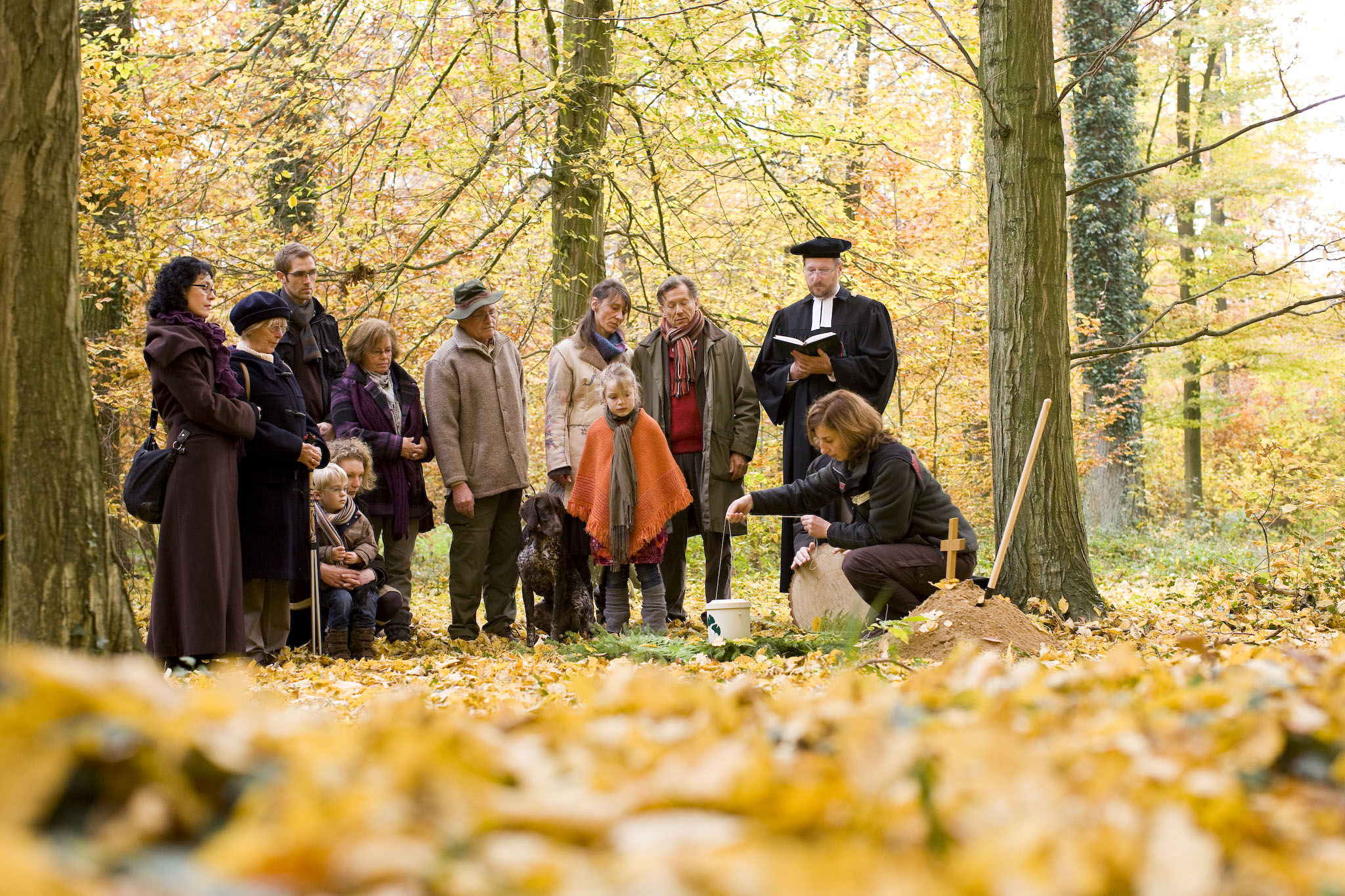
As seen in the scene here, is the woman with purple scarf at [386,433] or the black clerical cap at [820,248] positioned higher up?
the black clerical cap at [820,248]

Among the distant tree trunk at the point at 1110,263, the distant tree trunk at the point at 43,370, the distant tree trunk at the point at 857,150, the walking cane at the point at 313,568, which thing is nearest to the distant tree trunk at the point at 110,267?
the walking cane at the point at 313,568

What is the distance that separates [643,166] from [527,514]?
4580mm

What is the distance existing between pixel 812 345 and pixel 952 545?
1624 mm

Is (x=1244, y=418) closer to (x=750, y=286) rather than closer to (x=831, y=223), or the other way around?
(x=750, y=286)

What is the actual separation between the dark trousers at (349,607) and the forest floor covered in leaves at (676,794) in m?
4.59

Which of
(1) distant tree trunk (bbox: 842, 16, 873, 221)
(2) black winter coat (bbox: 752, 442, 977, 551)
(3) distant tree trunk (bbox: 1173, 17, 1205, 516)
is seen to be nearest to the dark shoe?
(2) black winter coat (bbox: 752, 442, 977, 551)

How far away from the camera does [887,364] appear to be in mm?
6977

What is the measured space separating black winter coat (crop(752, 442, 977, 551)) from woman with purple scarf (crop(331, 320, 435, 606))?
2.17 m

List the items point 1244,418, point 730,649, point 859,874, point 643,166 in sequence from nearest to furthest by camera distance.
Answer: point 859,874
point 730,649
point 643,166
point 1244,418

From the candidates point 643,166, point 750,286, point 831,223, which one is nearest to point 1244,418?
point 750,286

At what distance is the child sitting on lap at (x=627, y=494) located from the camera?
6621mm

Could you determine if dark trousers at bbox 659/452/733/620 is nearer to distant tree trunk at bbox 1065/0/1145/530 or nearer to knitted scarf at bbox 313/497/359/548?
knitted scarf at bbox 313/497/359/548

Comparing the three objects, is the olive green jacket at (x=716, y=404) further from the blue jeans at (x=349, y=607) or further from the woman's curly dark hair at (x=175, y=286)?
the woman's curly dark hair at (x=175, y=286)

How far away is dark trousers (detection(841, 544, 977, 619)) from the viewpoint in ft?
18.9
